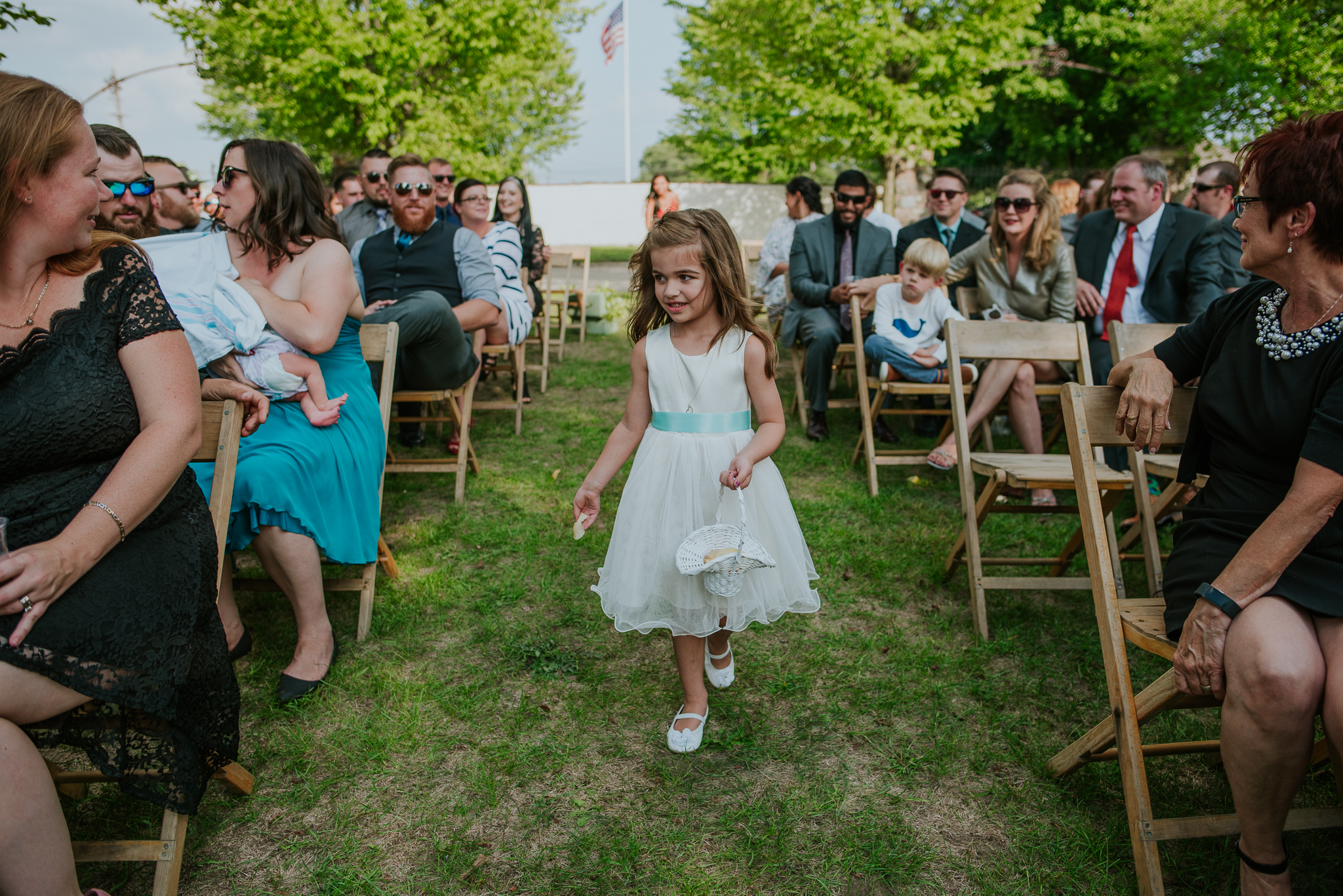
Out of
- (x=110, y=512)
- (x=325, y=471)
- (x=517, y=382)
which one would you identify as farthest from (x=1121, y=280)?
(x=110, y=512)

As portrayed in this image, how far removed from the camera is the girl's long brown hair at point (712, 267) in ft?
7.73

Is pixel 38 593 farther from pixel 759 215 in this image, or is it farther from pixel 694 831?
pixel 759 215

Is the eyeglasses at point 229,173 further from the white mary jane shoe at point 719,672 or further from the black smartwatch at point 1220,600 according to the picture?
the black smartwatch at point 1220,600

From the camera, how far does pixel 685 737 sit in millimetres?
2541

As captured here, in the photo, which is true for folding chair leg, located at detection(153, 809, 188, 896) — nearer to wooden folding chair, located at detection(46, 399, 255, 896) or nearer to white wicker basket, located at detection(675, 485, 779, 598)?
wooden folding chair, located at detection(46, 399, 255, 896)

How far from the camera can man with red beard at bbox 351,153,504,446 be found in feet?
14.6

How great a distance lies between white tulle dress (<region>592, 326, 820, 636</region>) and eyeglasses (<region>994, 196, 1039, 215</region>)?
131 inches

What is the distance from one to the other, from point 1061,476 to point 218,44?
17.8 meters

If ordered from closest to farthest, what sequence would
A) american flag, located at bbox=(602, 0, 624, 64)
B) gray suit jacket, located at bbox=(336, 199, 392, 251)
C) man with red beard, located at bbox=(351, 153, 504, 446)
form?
1. man with red beard, located at bbox=(351, 153, 504, 446)
2. gray suit jacket, located at bbox=(336, 199, 392, 251)
3. american flag, located at bbox=(602, 0, 624, 64)

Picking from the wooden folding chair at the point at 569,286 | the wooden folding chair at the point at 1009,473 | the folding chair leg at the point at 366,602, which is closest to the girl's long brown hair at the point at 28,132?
the folding chair leg at the point at 366,602

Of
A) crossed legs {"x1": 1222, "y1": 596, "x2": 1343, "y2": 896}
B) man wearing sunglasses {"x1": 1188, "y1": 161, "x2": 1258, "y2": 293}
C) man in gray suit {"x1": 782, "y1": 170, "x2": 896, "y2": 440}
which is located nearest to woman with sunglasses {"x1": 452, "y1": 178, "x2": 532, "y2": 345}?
man in gray suit {"x1": 782, "y1": 170, "x2": 896, "y2": 440}

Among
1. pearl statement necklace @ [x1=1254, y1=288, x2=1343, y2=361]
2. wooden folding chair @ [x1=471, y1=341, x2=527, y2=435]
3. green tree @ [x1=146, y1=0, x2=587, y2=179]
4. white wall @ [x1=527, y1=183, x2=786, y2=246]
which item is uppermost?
green tree @ [x1=146, y1=0, x2=587, y2=179]

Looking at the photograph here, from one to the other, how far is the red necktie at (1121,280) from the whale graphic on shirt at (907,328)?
1109 mm

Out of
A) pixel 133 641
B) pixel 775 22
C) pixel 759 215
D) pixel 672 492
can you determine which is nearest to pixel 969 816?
pixel 672 492
